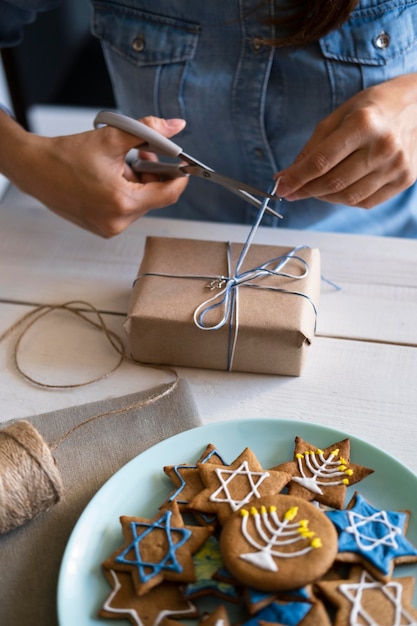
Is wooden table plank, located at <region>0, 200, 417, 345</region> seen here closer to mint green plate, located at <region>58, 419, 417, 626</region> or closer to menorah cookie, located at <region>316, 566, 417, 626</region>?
mint green plate, located at <region>58, 419, 417, 626</region>

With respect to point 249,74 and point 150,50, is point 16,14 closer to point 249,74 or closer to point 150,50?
point 150,50

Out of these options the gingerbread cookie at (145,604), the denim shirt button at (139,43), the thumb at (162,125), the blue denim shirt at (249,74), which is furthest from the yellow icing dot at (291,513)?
the denim shirt button at (139,43)

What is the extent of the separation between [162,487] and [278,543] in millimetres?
141

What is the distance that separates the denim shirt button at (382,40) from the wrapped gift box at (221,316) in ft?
1.19

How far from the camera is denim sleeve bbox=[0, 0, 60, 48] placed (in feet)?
3.29

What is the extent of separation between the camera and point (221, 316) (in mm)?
755

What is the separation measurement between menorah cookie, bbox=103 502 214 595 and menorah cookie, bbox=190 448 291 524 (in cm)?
2

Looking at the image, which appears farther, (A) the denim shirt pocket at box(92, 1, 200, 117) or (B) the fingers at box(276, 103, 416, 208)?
(A) the denim shirt pocket at box(92, 1, 200, 117)

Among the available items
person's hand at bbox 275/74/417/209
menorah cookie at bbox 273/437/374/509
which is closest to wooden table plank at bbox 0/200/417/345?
person's hand at bbox 275/74/417/209

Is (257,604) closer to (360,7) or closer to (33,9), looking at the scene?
(360,7)

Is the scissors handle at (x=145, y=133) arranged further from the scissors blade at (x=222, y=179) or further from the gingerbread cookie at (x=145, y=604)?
the gingerbread cookie at (x=145, y=604)

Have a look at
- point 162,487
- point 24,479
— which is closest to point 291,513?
point 162,487

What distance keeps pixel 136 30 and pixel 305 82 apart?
0.27 m

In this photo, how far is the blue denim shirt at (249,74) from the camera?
0.96 metres
